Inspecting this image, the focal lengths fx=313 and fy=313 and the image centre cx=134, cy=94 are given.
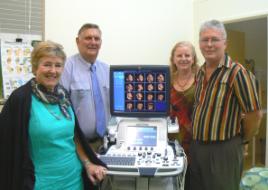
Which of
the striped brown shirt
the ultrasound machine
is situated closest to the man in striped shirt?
the striped brown shirt

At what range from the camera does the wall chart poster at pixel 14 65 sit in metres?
2.52

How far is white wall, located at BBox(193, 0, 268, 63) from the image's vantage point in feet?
11.8

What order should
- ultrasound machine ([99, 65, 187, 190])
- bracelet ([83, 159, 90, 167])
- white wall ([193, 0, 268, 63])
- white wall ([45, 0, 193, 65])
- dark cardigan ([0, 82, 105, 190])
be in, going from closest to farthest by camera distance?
dark cardigan ([0, 82, 105, 190])
bracelet ([83, 159, 90, 167])
ultrasound machine ([99, 65, 187, 190])
white wall ([45, 0, 193, 65])
white wall ([193, 0, 268, 63])

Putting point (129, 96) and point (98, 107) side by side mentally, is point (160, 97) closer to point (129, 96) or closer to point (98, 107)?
point (129, 96)

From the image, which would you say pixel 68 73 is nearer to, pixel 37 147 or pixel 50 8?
pixel 37 147

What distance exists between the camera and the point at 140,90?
2016 millimetres

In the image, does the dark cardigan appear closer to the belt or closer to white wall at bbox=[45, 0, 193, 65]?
the belt

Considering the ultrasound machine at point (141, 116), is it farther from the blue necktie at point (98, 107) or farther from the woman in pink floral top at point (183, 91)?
the woman in pink floral top at point (183, 91)

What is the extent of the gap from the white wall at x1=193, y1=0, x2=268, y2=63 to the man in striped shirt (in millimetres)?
1890

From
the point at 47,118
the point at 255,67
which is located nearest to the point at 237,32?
the point at 255,67

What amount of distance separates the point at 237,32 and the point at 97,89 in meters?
3.18

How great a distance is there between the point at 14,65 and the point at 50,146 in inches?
48.8

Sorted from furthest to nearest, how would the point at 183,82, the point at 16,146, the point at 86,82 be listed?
1. the point at 183,82
2. the point at 86,82
3. the point at 16,146

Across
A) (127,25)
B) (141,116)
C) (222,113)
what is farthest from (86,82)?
(127,25)
